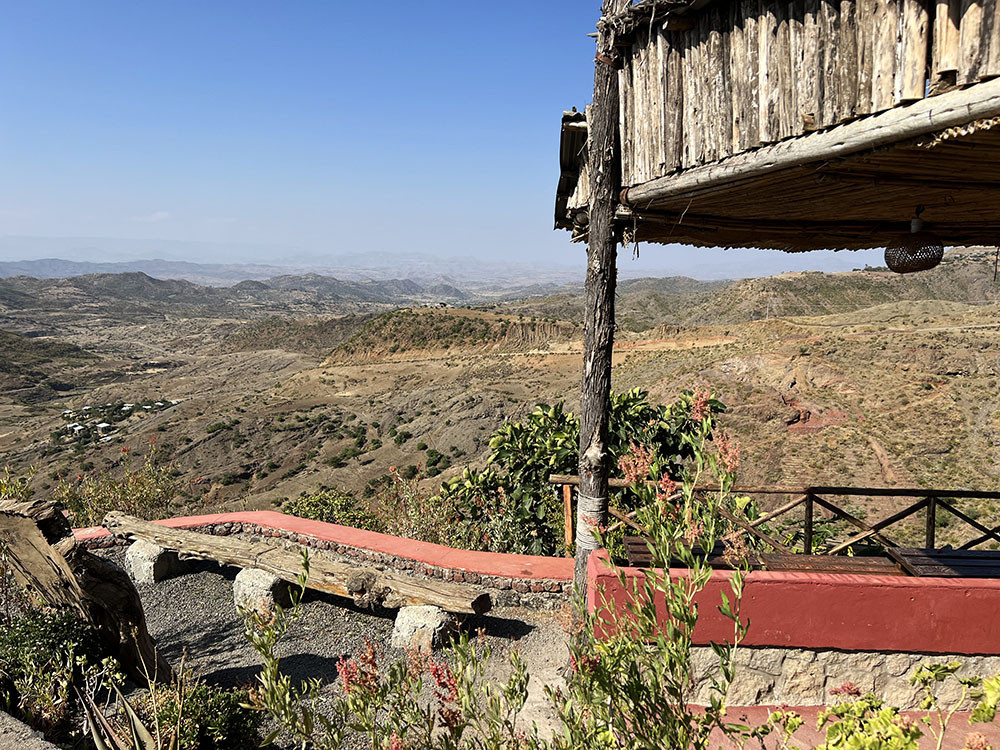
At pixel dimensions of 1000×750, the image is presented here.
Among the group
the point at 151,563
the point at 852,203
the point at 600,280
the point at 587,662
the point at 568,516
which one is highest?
the point at 852,203

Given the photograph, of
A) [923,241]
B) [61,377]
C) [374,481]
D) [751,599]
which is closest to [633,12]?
[923,241]

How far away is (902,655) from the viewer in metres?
3.54

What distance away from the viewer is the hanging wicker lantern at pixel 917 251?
3.96 m

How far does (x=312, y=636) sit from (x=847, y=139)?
16.6ft

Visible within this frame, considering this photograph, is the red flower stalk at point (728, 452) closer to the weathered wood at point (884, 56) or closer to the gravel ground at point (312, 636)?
the weathered wood at point (884, 56)

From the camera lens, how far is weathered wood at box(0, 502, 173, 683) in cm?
397

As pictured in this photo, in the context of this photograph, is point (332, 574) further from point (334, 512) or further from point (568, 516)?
point (334, 512)

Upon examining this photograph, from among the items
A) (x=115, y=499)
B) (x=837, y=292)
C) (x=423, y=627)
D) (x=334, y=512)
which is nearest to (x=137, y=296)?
(x=837, y=292)

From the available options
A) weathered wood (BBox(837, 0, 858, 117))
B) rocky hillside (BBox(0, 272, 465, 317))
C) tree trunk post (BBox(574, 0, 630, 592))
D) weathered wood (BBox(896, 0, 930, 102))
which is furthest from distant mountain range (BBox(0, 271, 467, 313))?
weathered wood (BBox(896, 0, 930, 102))

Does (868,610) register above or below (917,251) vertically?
below

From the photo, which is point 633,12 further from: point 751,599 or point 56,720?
point 56,720

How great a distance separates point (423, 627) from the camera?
15.5 feet

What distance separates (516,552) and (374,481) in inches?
607

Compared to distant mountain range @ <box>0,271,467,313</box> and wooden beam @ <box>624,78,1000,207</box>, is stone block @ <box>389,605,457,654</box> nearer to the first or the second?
wooden beam @ <box>624,78,1000,207</box>
